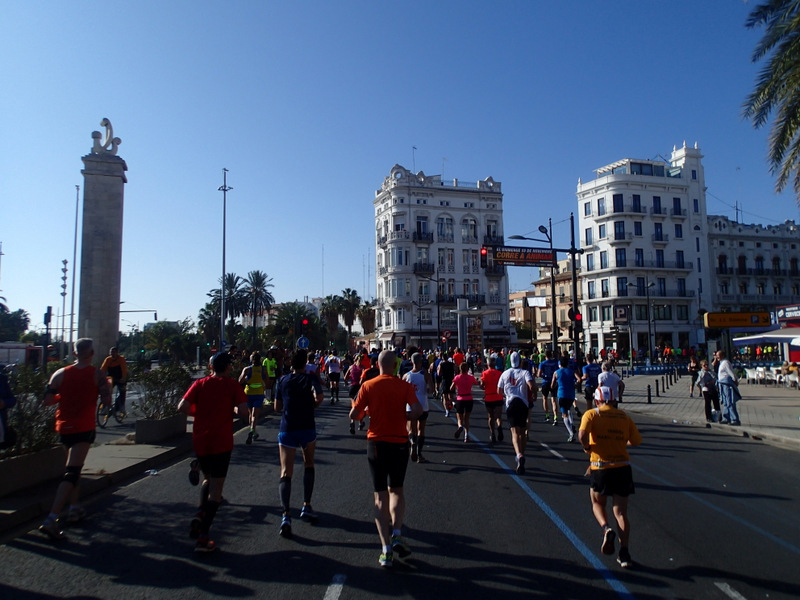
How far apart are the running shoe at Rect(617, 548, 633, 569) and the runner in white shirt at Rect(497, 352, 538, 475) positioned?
3820mm

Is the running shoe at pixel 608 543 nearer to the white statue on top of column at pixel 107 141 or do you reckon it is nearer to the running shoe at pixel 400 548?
the running shoe at pixel 400 548

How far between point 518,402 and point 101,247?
85.2 feet

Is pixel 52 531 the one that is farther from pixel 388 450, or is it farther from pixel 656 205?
pixel 656 205

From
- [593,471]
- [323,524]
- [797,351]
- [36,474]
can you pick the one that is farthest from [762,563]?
[797,351]

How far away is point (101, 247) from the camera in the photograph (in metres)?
28.5

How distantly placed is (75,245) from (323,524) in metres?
49.0

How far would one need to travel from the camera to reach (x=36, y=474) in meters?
7.45

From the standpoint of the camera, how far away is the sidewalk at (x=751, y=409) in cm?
1329

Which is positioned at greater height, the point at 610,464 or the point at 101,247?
the point at 101,247

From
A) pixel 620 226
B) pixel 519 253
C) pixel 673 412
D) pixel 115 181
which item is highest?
pixel 620 226

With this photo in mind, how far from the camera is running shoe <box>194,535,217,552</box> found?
5.33 m

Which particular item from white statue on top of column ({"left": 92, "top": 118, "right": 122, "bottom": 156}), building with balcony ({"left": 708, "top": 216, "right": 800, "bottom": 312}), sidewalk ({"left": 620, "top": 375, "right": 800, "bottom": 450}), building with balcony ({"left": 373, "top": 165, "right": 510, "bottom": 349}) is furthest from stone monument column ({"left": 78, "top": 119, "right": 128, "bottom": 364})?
building with balcony ({"left": 708, "top": 216, "right": 800, "bottom": 312})

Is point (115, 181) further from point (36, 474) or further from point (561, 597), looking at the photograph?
point (561, 597)

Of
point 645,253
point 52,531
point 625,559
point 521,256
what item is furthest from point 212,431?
point 645,253
